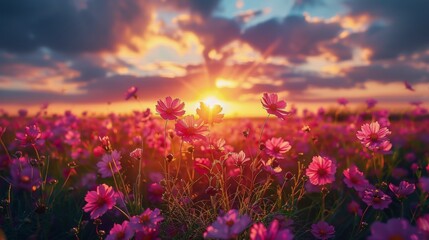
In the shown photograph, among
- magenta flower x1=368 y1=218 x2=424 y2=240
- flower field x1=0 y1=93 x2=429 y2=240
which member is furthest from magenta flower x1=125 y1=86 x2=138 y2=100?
magenta flower x1=368 y1=218 x2=424 y2=240

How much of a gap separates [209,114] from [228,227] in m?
0.88

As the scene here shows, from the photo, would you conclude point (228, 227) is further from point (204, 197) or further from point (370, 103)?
point (370, 103)

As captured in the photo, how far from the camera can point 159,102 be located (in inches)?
76.2

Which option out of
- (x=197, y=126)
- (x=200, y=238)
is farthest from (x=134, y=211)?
(x=197, y=126)

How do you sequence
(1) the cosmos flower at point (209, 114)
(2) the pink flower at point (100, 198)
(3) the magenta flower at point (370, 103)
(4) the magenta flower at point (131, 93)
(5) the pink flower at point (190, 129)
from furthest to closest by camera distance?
(3) the magenta flower at point (370, 103) → (4) the magenta flower at point (131, 93) → (1) the cosmos flower at point (209, 114) → (5) the pink flower at point (190, 129) → (2) the pink flower at point (100, 198)

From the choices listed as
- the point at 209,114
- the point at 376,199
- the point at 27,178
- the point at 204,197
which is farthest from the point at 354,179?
the point at 27,178

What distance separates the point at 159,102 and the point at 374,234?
3.83 feet

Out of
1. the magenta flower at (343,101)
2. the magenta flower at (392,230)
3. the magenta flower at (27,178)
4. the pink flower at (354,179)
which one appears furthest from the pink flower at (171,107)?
the magenta flower at (343,101)

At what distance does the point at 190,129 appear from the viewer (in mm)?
1892

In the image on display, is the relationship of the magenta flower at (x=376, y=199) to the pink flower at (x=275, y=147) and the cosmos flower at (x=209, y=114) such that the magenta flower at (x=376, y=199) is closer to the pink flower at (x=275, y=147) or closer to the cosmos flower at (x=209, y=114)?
the pink flower at (x=275, y=147)

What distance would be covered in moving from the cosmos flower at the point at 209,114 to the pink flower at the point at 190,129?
0.08 meters

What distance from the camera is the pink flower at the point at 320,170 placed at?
1898 millimetres

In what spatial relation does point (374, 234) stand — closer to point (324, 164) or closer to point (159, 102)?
point (324, 164)

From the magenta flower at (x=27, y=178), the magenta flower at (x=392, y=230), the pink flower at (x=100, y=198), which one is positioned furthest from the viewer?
the magenta flower at (x=27, y=178)
